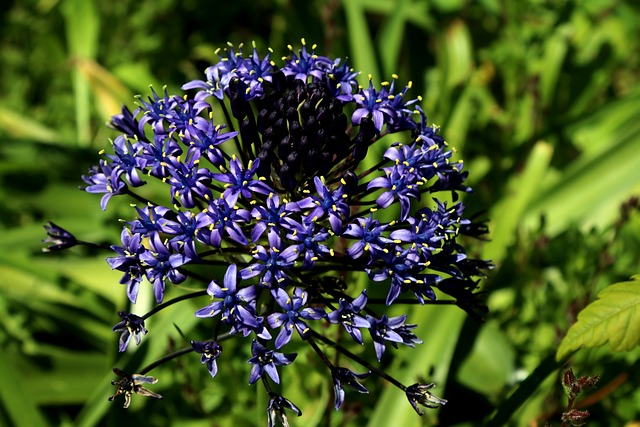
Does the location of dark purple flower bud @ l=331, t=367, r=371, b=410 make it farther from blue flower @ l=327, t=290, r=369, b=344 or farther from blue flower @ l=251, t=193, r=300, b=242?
blue flower @ l=251, t=193, r=300, b=242

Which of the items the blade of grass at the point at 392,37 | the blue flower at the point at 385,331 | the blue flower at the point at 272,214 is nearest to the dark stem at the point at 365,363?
the blue flower at the point at 385,331

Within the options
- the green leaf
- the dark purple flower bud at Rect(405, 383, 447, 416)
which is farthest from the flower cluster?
the green leaf

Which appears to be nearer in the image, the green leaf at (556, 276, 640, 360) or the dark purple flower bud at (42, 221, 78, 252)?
the green leaf at (556, 276, 640, 360)

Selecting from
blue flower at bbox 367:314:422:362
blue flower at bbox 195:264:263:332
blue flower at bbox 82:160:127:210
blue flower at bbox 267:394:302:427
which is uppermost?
blue flower at bbox 82:160:127:210

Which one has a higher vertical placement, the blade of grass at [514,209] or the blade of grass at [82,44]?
the blade of grass at [82,44]

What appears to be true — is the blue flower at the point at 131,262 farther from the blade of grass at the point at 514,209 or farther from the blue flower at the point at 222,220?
the blade of grass at the point at 514,209

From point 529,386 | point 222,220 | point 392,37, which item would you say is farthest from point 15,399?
point 392,37

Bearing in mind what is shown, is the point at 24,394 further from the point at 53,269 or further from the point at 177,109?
the point at 177,109
